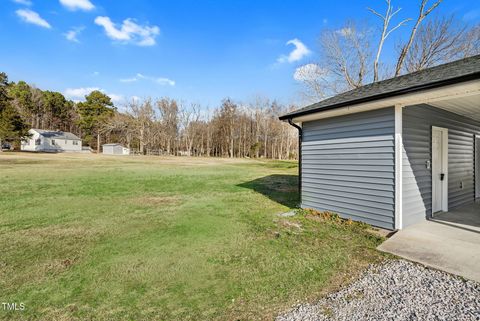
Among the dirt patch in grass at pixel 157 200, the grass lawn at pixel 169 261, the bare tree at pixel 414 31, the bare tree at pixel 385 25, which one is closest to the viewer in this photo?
the grass lawn at pixel 169 261

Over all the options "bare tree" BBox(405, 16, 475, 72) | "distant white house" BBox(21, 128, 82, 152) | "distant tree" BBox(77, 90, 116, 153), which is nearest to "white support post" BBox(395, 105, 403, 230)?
"bare tree" BBox(405, 16, 475, 72)

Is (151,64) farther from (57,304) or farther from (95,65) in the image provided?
(57,304)

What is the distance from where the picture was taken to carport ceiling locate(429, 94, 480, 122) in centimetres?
411

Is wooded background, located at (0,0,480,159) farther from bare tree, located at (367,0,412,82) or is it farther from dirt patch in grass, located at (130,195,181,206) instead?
dirt patch in grass, located at (130,195,181,206)

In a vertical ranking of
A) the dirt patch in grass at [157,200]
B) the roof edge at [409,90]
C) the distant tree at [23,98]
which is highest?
the distant tree at [23,98]

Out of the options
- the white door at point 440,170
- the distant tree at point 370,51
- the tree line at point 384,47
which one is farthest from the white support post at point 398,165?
the distant tree at point 370,51

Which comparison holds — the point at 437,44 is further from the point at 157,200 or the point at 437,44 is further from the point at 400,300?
the point at 157,200

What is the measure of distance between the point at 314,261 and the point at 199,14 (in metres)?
13.4

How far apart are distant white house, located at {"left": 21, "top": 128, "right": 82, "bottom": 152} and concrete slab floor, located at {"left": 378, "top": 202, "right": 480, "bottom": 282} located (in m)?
51.8

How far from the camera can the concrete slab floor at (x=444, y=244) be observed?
110 inches

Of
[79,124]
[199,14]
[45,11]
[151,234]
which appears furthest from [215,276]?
[79,124]

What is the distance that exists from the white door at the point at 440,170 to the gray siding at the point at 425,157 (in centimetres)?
23

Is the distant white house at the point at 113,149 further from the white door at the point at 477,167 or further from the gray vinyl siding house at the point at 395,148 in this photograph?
the white door at the point at 477,167

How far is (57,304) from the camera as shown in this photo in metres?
2.24
